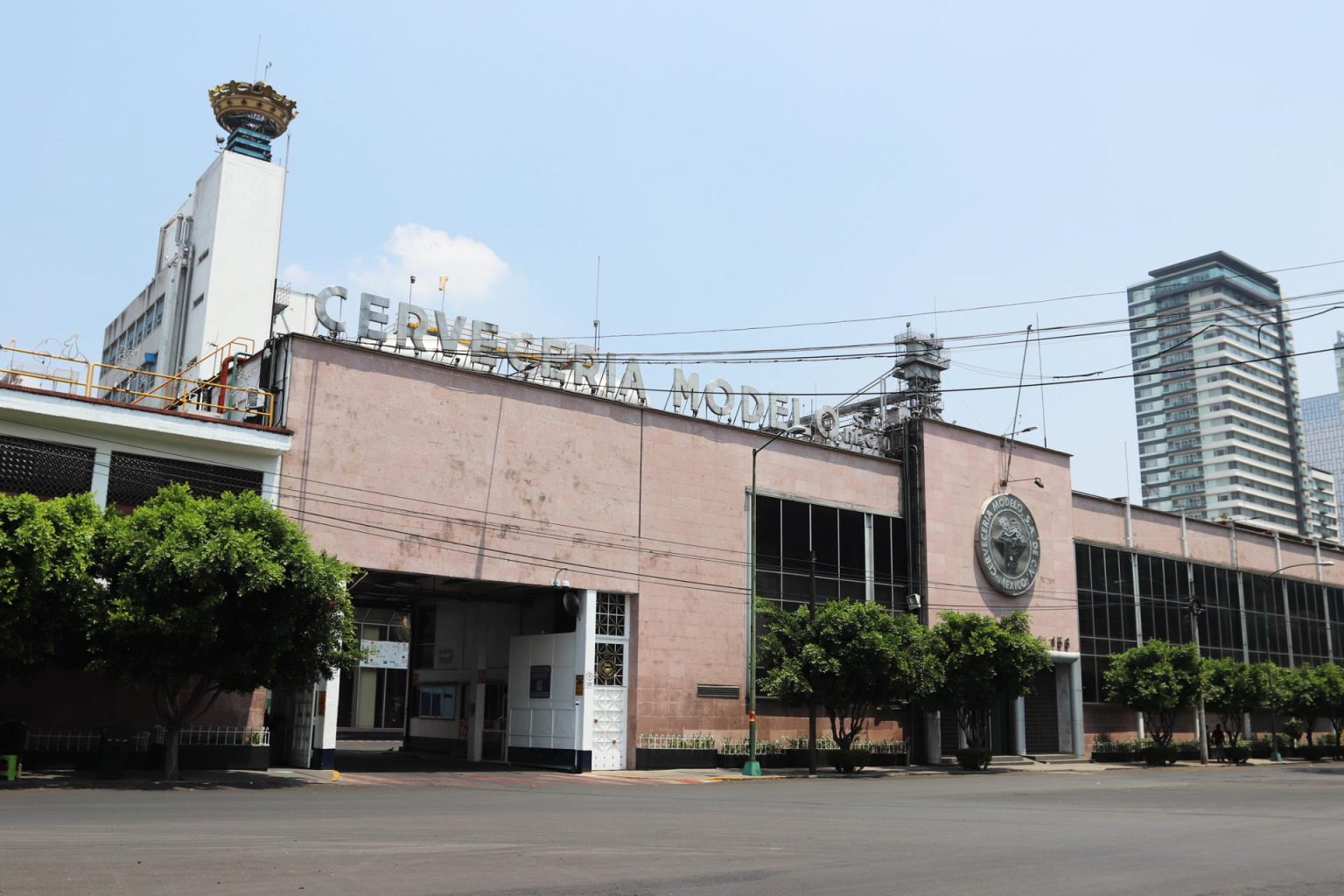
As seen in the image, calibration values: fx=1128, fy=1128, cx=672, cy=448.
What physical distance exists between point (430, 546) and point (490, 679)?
10186 millimetres

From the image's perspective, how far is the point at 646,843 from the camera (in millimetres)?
15406

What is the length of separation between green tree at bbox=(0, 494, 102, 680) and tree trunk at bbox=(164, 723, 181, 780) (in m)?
3.05

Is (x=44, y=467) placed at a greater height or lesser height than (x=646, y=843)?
greater

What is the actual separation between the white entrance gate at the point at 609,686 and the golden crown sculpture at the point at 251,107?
191ft

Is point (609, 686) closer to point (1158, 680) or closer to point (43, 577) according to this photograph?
point (43, 577)

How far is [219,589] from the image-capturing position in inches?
954

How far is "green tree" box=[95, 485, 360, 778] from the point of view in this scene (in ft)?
78.3

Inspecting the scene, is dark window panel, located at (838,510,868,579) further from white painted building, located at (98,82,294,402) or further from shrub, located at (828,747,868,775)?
white painted building, located at (98,82,294,402)

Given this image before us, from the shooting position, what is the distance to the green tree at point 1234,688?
52662 millimetres

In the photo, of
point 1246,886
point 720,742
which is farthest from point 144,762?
point 1246,886

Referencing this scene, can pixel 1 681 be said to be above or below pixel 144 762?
above

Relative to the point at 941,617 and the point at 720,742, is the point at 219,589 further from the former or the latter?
the point at 941,617

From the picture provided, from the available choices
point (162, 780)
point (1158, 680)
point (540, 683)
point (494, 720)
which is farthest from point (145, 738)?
point (1158, 680)

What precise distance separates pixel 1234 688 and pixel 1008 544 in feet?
49.0
